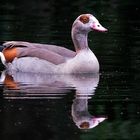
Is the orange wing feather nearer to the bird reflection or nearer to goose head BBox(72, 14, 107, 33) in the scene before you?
the bird reflection

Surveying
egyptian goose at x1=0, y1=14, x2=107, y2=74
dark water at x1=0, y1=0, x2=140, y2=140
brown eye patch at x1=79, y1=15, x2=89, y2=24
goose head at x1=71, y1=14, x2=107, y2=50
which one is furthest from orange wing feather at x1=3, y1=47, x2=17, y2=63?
brown eye patch at x1=79, y1=15, x2=89, y2=24

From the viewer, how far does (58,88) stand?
14.8m

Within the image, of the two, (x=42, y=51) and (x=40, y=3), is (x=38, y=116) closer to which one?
(x=42, y=51)

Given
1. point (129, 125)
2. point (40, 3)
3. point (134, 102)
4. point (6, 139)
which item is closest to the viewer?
point (6, 139)

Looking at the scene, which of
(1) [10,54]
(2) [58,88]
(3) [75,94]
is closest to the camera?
(3) [75,94]

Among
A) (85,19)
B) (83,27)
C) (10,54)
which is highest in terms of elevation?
(85,19)

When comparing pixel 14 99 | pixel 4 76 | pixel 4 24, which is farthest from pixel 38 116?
pixel 4 24

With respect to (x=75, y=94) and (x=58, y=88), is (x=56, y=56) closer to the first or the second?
(x=58, y=88)

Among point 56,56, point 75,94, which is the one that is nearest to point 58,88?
point 75,94

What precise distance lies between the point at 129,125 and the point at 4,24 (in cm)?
1002

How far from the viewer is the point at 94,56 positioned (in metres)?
16.6

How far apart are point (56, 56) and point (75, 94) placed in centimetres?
227

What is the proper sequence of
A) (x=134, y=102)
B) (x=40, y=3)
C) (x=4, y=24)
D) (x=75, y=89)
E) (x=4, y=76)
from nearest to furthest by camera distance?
(x=134, y=102) → (x=75, y=89) → (x=4, y=76) → (x=4, y=24) → (x=40, y=3)

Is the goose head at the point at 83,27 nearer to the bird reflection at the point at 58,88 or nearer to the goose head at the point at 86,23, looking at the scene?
the goose head at the point at 86,23
